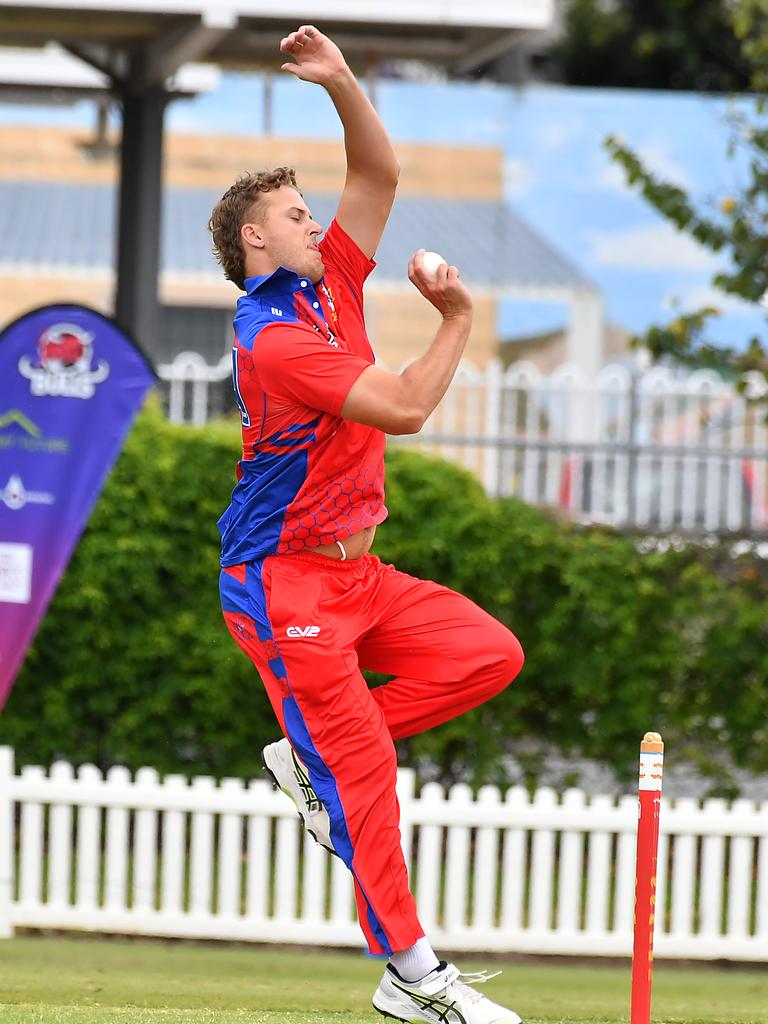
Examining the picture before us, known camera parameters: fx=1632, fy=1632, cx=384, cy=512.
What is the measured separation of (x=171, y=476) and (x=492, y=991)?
3.01m

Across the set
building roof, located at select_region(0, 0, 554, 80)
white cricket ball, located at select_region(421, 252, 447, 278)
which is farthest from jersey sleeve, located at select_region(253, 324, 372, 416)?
building roof, located at select_region(0, 0, 554, 80)

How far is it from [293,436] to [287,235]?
549 millimetres

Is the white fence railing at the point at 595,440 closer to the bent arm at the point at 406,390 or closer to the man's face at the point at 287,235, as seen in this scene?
the man's face at the point at 287,235

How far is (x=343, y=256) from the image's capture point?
4.60 m

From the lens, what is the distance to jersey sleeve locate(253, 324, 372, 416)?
411cm

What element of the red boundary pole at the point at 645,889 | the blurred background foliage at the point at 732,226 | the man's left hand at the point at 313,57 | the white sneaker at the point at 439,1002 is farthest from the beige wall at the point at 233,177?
the red boundary pole at the point at 645,889

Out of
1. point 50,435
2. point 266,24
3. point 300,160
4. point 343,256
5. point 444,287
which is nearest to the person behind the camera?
point 444,287

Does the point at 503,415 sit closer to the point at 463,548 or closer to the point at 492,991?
the point at 463,548

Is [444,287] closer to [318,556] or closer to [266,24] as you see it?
[318,556]

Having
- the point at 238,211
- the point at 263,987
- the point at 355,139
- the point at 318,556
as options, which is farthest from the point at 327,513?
the point at 263,987

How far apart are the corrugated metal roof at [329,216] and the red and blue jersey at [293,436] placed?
1624 cm

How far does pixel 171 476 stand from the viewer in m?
8.10

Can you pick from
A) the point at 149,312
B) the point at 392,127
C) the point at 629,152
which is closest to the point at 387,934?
the point at 629,152

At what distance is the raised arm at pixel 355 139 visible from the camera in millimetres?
4309
